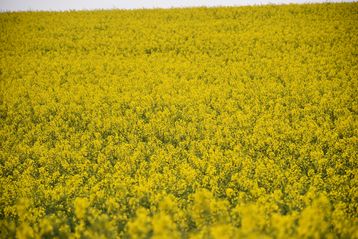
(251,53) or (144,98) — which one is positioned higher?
(251,53)

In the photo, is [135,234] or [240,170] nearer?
[135,234]

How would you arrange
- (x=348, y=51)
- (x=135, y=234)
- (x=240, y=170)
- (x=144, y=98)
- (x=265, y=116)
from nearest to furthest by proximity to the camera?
(x=135, y=234) → (x=240, y=170) → (x=265, y=116) → (x=144, y=98) → (x=348, y=51)

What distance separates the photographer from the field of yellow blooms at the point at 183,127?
14.9 feet

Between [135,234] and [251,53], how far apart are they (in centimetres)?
1209

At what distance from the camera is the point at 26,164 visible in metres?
7.18

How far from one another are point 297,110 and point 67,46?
11075 mm

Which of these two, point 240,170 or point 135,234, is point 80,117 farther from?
point 135,234

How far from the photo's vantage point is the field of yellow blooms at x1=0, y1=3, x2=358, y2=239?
4.54m

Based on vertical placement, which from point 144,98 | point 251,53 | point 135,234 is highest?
point 251,53

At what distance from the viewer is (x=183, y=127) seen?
27.8 feet

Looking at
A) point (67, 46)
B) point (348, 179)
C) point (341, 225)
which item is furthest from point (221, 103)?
point (67, 46)

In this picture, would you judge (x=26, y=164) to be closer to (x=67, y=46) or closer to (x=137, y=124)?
(x=137, y=124)

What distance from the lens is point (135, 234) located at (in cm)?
301

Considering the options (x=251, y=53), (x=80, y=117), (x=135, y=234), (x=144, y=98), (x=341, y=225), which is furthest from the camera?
(x=251, y=53)
